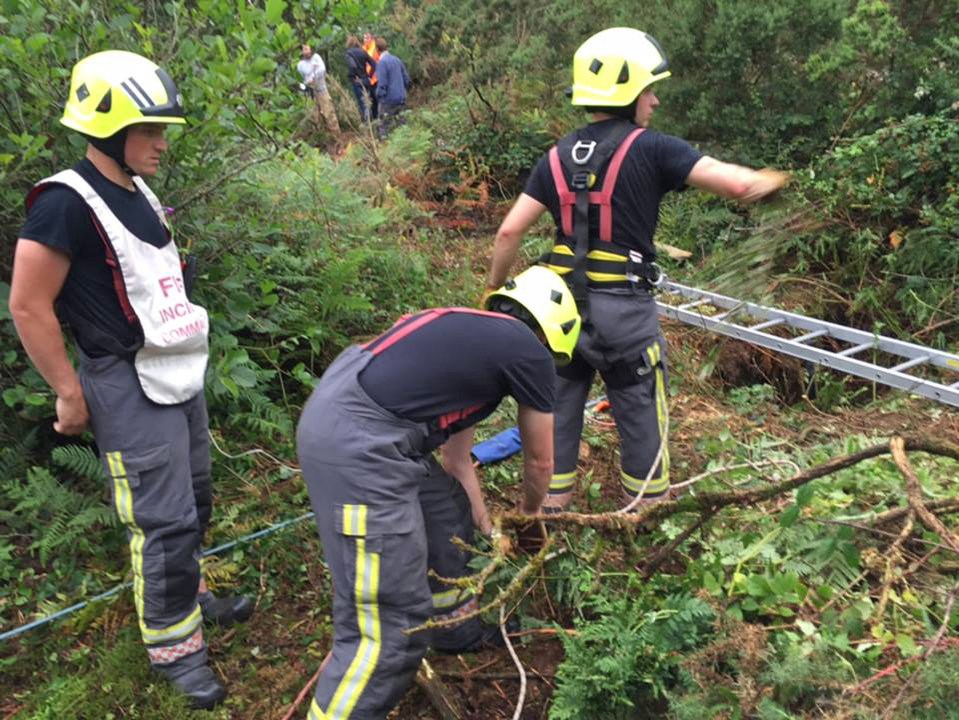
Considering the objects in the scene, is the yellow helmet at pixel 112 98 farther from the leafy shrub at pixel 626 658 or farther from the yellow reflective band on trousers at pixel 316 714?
the leafy shrub at pixel 626 658

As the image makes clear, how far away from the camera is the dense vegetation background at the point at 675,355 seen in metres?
2.54

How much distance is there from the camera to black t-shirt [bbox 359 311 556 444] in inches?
97.3

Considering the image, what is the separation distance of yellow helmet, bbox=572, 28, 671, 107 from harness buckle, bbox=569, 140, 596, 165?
165mm

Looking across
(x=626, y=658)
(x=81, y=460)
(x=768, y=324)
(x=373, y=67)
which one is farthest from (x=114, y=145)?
(x=373, y=67)

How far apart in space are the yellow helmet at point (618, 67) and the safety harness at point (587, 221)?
5.1 inches

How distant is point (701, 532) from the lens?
3086mm

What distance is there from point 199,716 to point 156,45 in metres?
3.35

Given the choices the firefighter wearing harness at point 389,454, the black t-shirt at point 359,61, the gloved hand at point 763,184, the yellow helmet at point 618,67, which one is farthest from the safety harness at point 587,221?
the black t-shirt at point 359,61

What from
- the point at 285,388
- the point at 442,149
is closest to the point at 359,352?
the point at 285,388

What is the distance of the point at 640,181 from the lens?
315 cm

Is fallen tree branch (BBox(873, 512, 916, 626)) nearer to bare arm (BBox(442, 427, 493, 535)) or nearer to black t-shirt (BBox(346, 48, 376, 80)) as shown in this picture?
bare arm (BBox(442, 427, 493, 535))

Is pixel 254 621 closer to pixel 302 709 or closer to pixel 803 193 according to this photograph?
pixel 302 709

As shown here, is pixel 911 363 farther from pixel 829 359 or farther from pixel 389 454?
pixel 389 454

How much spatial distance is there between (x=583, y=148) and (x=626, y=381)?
101cm
